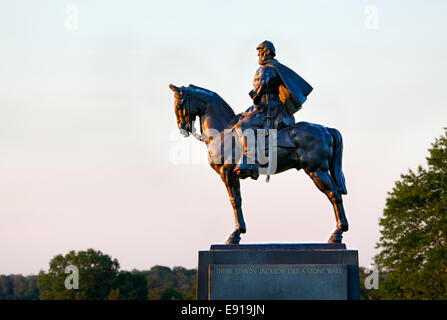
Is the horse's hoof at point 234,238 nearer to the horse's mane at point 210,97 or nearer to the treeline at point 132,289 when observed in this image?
the horse's mane at point 210,97

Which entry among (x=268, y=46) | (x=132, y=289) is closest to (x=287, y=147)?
(x=268, y=46)

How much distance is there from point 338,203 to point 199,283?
337 centimetres

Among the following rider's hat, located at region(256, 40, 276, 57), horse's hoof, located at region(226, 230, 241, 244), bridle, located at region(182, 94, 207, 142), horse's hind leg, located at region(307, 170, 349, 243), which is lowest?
horse's hoof, located at region(226, 230, 241, 244)

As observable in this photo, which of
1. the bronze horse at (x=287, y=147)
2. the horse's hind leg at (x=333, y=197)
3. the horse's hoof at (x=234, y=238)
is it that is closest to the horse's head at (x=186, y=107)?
the bronze horse at (x=287, y=147)

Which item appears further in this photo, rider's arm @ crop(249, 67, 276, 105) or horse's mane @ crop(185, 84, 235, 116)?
horse's mane @ crop(185, 84, 235, 116)

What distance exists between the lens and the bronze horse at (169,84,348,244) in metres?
14.0

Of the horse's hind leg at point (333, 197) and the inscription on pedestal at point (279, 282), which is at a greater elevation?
the horse's hind leg at point (333, 197)

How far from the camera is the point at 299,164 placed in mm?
14234

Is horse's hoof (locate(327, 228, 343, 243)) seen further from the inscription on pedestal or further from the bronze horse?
the inscription on pedestal

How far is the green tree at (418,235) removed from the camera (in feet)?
116

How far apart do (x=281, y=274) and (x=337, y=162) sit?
9.33 feet

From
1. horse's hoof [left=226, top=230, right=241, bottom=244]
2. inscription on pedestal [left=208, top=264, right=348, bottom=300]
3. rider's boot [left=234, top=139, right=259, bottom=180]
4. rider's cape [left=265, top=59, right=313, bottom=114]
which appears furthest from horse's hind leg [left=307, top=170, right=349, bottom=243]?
horse's hoof [left=226, top=230, right=241, bottom=244]

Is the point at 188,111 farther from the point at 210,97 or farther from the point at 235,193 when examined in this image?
the point at 235,193

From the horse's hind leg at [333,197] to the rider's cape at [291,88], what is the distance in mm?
1522
